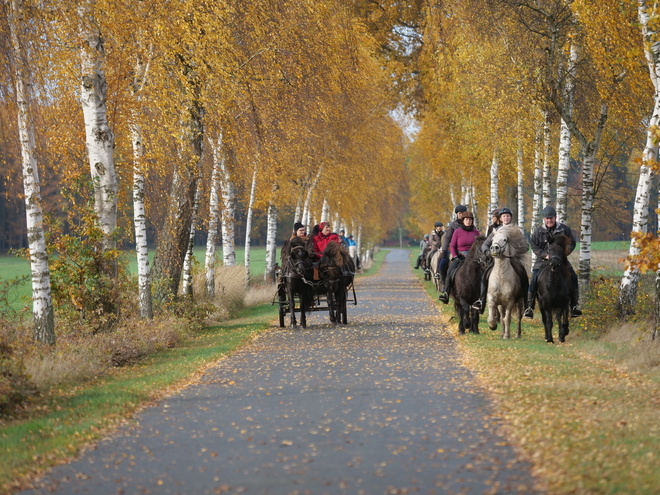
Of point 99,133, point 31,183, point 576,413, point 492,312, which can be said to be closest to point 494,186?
point 492,312

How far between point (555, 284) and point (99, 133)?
27.9 feet

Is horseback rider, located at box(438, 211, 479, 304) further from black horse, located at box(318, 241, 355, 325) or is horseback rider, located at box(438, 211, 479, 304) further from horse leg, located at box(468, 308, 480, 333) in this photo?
black horse, located at box(318, 241, 355, 325)

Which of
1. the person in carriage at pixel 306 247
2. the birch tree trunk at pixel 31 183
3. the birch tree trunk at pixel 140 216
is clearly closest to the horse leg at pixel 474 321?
the person in carriage at pixel 306 247

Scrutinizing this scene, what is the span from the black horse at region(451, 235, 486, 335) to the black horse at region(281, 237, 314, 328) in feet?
11.1

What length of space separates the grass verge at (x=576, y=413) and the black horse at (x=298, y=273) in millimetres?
5074

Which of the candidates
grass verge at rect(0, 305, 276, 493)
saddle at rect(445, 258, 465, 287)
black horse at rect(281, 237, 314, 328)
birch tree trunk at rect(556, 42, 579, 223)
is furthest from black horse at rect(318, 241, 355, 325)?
birch tree trunk at rect(556, 42, 579, 223)

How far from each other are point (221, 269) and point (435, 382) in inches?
713

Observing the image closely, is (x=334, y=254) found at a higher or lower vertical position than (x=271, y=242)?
lower

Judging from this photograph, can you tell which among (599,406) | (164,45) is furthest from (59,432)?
(164,45)

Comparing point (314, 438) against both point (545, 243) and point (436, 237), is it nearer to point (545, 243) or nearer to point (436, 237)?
point (545, 243)

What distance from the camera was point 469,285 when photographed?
17344 millimetres

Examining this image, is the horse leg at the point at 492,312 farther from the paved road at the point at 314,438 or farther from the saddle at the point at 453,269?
the paved road at the point at 314,438

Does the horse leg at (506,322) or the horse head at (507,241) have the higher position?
the horse head at (507,241)

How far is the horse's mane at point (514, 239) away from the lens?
16.0 m
